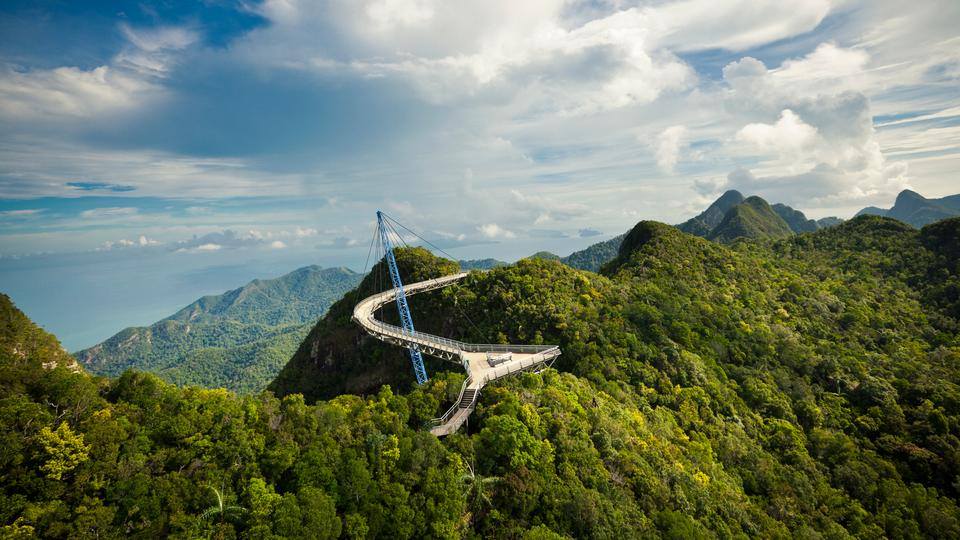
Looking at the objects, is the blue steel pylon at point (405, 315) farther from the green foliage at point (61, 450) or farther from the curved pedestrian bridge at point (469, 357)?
the green foliage at point (61, 450)

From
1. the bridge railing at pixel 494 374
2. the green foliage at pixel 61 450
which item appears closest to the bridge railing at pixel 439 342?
the bridge railing at pixel 494 374

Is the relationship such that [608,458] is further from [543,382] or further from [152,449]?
[152,449]

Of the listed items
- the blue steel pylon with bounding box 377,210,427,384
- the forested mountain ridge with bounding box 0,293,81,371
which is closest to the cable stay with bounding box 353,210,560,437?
the blue steel pylon with bounding box 377,210,427,384

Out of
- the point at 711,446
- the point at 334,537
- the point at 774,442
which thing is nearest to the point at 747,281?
the point at 774,442

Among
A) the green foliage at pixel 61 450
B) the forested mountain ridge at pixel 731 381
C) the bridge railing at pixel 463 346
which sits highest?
the green foliage at pixel 61 450

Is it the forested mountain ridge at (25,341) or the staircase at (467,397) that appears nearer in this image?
the forested mountain ridge at (25,341)

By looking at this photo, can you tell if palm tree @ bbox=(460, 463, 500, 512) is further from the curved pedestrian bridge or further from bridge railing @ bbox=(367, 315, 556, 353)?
bridge railing @ bbox=(367, 315, 556, 353)

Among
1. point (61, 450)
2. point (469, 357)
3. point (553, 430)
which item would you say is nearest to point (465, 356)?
point (469, 357)
